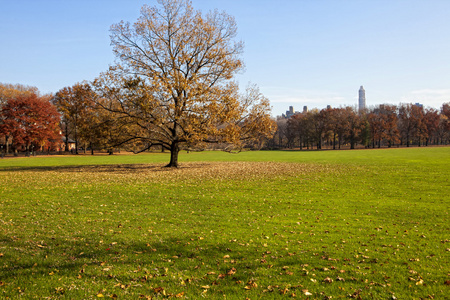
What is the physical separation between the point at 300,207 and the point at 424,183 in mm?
11764

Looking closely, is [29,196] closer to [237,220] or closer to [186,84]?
[237,220]

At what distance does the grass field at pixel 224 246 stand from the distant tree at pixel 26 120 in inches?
2152

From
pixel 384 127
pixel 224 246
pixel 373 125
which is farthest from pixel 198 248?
pixel 373 125

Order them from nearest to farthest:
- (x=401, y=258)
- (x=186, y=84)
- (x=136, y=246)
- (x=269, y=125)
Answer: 1. (x=401, y=258)
2. (x=136, y=246)
3. (x=186, y=84)
4. (x=269, y=125)

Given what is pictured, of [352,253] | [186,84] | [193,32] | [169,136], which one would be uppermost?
[193,32]

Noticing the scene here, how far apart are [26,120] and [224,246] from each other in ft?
226

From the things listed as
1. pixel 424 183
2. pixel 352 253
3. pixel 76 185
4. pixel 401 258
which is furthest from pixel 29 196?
pixel 424 183

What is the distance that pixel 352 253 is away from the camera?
7941mm

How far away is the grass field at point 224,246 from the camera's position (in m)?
5.91

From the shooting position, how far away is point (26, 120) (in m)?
63.0

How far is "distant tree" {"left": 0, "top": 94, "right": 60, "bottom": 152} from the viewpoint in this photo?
61.7 meters

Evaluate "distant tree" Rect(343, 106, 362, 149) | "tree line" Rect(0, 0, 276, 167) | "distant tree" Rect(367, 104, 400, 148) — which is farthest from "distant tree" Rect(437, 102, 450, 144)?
"tree line" Rect(0, 0, 276, 167)

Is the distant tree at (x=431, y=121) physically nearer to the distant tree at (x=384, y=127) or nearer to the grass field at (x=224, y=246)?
the distant tree at (x=384, y=127)

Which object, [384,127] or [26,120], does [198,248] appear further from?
[384,127]
